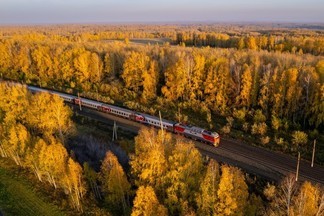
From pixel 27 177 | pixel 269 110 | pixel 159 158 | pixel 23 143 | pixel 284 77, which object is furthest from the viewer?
pixel 269 110

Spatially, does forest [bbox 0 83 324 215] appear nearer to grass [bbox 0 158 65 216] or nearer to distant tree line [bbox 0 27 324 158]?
grass [bbox 0 158 65 216]

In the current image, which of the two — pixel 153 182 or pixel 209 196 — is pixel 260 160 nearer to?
pixel 209 196

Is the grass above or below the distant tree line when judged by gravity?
below

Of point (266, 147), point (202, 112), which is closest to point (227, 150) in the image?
point (266, 147)

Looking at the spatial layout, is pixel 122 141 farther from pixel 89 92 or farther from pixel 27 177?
pixel 89 92

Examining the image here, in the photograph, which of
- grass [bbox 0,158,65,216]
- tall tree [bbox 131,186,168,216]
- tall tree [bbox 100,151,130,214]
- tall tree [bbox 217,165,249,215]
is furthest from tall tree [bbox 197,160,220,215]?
grass [bbox 0,158,65,216]

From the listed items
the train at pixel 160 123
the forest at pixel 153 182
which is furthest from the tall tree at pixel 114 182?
Result: the train at pixel 160 123

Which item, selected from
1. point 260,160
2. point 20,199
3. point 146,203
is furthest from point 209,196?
point 20,199

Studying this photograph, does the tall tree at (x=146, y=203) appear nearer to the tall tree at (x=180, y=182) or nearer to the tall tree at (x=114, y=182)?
the tall tree at (x=180, y=182)
